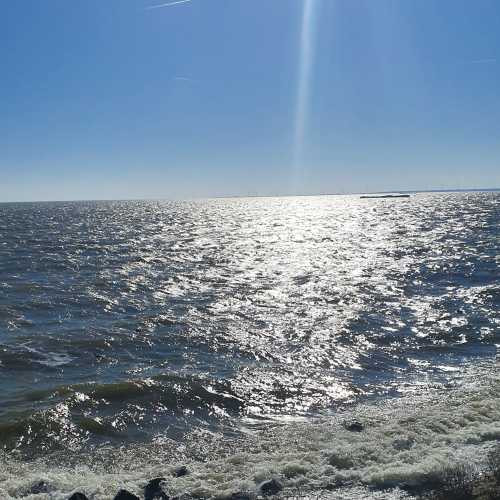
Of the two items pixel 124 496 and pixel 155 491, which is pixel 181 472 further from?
pixel 124 496

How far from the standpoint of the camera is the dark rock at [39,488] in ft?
26.3

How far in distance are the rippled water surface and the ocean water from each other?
0.24ft

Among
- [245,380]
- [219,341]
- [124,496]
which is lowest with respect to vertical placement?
[245,380]

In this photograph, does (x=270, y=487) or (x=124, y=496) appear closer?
(x=124, y=496)

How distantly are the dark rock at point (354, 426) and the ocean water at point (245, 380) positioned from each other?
8.7 inches

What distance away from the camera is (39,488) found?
8125 mm

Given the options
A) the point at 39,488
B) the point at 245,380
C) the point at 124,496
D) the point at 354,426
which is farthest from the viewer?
the point at 245,380

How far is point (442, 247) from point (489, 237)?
10.6 metres

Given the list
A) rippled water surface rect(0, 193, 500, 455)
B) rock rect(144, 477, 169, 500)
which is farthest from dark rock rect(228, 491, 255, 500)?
rippled water surface rect(0, 193, 500, 455)

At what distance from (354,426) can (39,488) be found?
6176mm

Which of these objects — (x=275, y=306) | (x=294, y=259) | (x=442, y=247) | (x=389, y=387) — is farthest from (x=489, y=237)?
(x=389, y=387)

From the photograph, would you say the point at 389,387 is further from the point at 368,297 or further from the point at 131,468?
the point at 368,297

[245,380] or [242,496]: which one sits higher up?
[242,496]

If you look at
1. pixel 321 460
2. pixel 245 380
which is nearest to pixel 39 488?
pixel 321 460
